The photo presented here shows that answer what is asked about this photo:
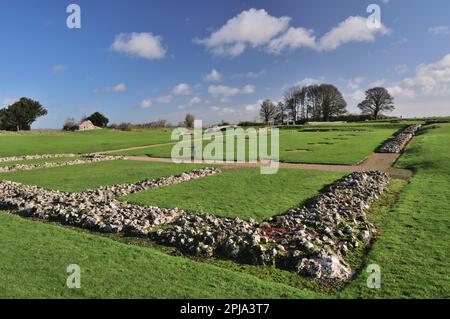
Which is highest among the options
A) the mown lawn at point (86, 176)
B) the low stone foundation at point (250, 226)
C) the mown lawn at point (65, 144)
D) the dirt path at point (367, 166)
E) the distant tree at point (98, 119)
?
the distant tree at point (98, 119)

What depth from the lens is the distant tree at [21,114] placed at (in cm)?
9550

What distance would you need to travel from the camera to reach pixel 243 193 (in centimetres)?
1603

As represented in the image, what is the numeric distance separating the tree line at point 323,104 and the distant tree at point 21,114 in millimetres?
72023

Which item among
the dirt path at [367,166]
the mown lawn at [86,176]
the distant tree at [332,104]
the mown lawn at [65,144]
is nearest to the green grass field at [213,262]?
the mown lawn at [86,176]

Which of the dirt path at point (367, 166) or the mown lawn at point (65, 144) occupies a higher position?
the mown lawn at point (65, 144)

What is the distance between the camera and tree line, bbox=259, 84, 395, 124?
383ft

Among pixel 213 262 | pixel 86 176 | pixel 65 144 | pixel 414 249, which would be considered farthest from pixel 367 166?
pixel 65 144

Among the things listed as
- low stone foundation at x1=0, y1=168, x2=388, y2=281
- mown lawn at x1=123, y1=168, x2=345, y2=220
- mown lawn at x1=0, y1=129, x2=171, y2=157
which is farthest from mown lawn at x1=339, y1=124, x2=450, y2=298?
mown lawn at x1=0, y1=129, x2=171, y2=157

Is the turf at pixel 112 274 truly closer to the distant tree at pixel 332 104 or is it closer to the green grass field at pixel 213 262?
the green grass field at pixel 213 262

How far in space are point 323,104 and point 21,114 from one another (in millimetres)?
89164

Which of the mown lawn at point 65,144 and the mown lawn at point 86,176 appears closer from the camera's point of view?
the mown lawn at point 86,176

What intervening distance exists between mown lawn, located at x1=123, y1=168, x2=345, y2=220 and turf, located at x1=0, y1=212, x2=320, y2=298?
445 cm

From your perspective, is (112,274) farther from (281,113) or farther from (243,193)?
(281,113)
